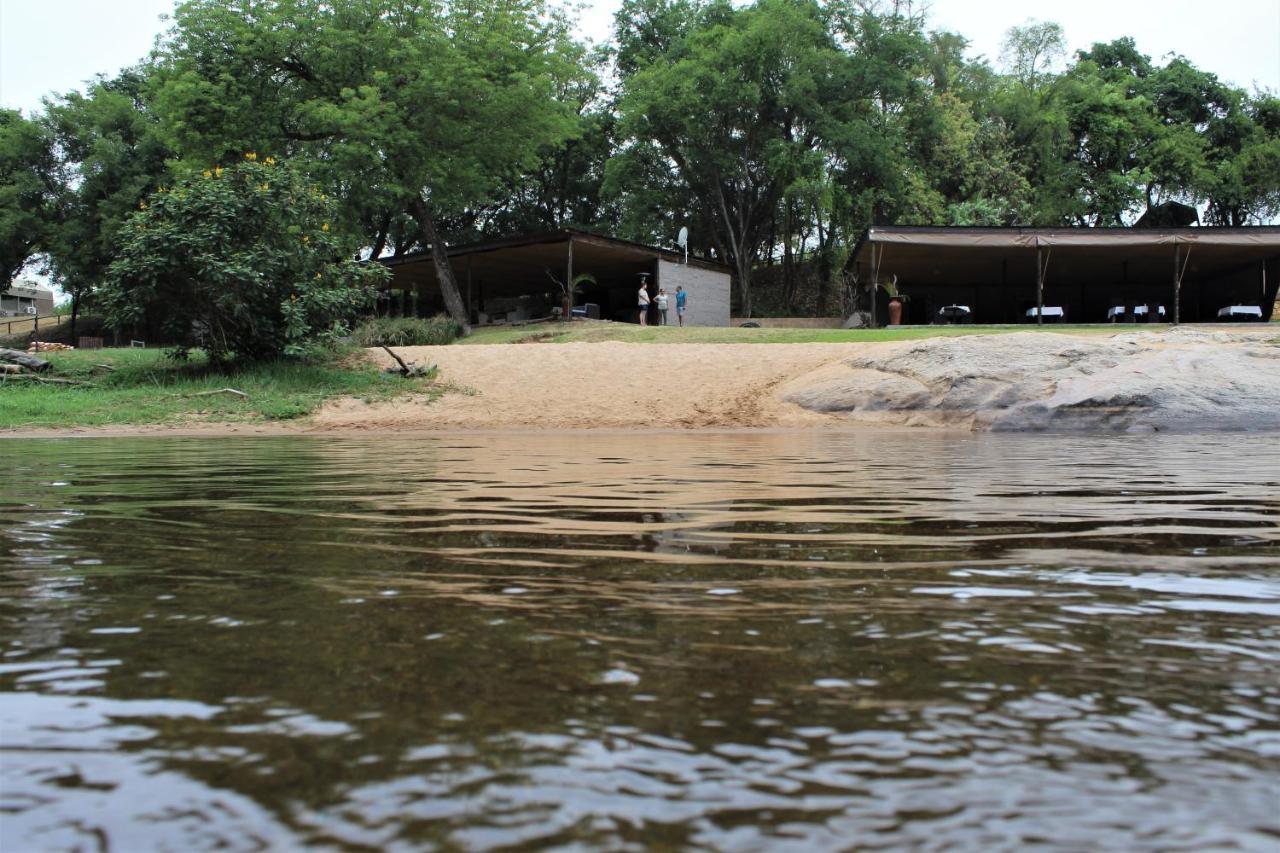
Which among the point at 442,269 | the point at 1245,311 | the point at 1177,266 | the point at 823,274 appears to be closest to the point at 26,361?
the point at 442,269

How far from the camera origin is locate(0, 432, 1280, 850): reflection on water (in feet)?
3.83

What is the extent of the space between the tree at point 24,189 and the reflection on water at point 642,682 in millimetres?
38933

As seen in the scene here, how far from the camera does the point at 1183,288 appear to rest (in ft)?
104

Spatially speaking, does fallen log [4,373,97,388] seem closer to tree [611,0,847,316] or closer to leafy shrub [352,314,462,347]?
leafy shrub [352,314,462,347]

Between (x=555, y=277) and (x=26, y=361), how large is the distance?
1603 centimetres

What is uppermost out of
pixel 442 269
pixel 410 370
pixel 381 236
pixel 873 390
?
pixel 381 236

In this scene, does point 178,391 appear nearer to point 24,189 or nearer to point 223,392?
point 223,392

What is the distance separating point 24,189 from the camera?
35.7m

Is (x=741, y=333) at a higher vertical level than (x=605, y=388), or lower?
higher

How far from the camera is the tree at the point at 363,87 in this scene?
2381cm

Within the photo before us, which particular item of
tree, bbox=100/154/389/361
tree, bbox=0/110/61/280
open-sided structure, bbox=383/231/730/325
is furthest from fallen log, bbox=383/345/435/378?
tree, bbox=0/110/61/280

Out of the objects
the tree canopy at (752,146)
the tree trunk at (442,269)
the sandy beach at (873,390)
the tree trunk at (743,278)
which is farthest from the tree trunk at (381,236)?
the sandy beach at (873,390)

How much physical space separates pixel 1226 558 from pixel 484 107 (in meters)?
24.8

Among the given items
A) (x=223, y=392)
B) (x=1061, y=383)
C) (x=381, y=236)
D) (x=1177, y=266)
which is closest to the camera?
(x=1061, y=383)
